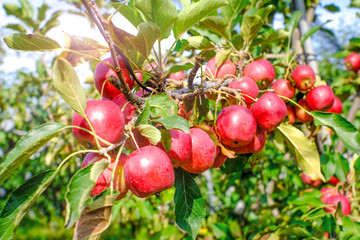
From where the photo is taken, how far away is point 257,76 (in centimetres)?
110

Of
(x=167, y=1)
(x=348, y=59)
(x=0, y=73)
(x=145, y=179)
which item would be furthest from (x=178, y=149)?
(x=0, y=73)

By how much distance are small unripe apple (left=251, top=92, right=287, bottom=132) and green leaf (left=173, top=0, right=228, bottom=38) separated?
32cm

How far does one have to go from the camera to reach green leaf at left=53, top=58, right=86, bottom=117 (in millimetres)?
552

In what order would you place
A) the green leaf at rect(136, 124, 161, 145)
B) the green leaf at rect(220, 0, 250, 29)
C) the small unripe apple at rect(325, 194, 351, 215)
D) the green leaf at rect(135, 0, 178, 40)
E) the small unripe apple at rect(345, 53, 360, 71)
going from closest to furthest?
the green leaf at rect(136, 124, 161, 145) < the green leaf at rect(135, 0, 178, 40) < the green leaf at rect(220, 0, 250, 29) < the small unripe apple at rect(325, 194, 351, 215) < the small unripe apple at rect(345, 53, 360, 71)

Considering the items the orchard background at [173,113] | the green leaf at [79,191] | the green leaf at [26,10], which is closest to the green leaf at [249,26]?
the orchard background at [173,113]

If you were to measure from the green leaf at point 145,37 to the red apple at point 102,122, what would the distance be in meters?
0.18

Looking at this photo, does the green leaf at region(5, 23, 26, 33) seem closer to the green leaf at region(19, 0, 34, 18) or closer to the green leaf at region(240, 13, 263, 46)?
the green leaf at region(19, 0, 34, 18)

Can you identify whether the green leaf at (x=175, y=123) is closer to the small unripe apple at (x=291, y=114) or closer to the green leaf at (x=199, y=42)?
the green leaf at (x=199, y=42)

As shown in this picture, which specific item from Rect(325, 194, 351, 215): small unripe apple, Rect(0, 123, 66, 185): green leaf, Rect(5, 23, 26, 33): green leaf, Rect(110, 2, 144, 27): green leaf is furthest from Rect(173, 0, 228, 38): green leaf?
Rect(5, 23, 26, 33): green leaf

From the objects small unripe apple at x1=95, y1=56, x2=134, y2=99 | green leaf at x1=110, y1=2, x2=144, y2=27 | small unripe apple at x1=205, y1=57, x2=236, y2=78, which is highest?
green leaf at x1=110, y1=2, x2=144, y2=27

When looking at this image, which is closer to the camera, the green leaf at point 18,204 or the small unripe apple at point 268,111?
the green leaf at point 18,204

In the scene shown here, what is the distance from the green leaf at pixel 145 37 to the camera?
0.66m

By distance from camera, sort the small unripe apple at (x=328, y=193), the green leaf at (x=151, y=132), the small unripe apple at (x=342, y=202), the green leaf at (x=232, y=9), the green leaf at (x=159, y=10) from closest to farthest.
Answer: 1. the green leaf at (x=151, y=132)
2. the green leaf at (x=159, y=10)
3. the green leaf at (x=232, y=9)
4. the small unripe apple at (x=342, y=202)
5. the small unripe apple at (x=328, y=193)

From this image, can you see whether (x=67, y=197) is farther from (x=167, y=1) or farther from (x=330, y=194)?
(x=330, y=194)
